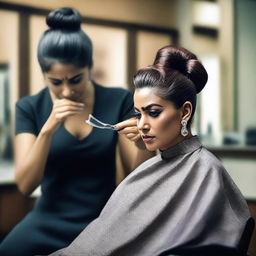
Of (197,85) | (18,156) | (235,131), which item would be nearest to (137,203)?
(197,85)

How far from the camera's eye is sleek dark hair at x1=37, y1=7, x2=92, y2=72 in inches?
49.8

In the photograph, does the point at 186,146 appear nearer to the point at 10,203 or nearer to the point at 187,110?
the point at 187,110

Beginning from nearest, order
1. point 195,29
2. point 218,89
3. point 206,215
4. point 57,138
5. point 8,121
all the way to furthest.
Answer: point 206,215, point 57,138, point 195,29, point 218,89, point 8,121

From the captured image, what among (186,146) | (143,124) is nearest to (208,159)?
(186,146)

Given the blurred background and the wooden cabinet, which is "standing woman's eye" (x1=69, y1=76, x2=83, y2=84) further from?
the wooden cabinet

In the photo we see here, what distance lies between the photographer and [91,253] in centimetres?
104

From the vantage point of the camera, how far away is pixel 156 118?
1.00m

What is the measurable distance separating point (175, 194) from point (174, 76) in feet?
0.91

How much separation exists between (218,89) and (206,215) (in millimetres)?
1307

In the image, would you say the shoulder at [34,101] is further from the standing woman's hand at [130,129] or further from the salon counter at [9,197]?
the salon counter at [9,197]

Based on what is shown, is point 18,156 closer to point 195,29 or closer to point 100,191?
point 100,191

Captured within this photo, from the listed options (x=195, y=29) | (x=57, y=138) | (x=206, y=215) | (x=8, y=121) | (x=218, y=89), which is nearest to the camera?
(x=206, y=215)

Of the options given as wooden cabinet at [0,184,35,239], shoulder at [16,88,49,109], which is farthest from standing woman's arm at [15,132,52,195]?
wooden cabinet at [0,184,35,239]

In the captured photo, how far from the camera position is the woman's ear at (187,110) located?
1016mm
